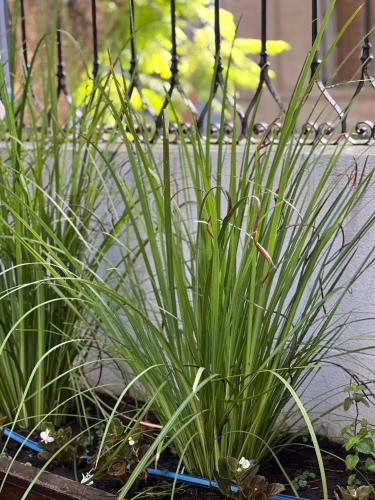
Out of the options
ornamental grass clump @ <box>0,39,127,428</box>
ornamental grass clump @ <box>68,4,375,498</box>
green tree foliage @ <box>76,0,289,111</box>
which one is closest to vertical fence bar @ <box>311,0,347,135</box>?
ornamental grass clump @ <box>68,4,375,498</box>

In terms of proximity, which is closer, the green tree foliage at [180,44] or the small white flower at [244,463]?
the small white flower at [244,463]

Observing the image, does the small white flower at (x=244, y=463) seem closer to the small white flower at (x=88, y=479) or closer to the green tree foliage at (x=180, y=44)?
the small white flower at (x=88, y=479)

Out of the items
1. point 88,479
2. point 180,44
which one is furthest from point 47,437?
point 180,44

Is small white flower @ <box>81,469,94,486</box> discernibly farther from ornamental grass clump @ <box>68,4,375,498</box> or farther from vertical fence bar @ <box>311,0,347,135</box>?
vertical fence bar @ <box>311,0,347,135</box>

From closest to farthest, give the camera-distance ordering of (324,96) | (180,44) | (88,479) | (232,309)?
(232,309)
(88,479)
(324,96)
(180,44)

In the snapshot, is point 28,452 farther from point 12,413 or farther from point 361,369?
point 361,369

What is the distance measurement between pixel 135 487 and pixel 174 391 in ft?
0.77

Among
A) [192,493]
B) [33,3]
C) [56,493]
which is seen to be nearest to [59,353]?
[56,493]

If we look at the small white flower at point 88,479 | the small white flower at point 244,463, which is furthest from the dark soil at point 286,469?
the small white flower at point 244,463

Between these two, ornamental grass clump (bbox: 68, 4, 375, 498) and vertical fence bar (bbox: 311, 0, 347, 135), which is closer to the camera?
ornamental grass clump (bbox: 68, 4, 375, 498)

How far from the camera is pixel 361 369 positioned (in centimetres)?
214

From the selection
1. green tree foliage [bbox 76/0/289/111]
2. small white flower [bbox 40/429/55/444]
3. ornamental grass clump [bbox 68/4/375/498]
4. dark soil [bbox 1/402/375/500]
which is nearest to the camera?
ornamental grass clump [bbox 68/4/375/498]

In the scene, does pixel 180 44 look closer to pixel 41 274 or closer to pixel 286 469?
pixel 41 274

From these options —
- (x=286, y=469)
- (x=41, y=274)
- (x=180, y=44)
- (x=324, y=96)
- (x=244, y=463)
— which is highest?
(x=180, y=44)
